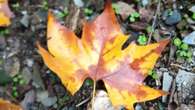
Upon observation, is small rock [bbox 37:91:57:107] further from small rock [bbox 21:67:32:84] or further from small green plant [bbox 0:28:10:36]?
small green plant [bbox 0:28:10:36]

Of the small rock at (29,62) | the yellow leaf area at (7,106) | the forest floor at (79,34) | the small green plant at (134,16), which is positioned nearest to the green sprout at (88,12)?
the forest floor at (79,34)

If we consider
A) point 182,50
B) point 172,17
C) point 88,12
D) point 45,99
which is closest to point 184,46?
point 182,50

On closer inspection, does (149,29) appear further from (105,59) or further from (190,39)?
(105,59)

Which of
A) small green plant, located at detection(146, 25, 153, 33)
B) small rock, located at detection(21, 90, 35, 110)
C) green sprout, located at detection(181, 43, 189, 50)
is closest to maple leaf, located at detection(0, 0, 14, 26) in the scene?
small rock, located at detection(21, 90, 35, 110)

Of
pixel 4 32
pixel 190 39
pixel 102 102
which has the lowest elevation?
pixel 102 102

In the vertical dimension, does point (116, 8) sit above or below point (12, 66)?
above

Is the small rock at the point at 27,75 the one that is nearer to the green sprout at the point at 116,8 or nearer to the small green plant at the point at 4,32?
the small green plant at the point at 4,32

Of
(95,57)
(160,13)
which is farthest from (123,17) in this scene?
(95,57)
